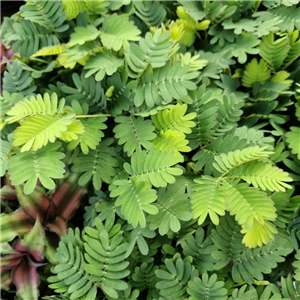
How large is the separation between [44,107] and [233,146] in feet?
2.01

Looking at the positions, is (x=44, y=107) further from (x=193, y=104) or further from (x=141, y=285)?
(x=141, y=285)

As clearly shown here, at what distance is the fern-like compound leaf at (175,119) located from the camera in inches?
42.8

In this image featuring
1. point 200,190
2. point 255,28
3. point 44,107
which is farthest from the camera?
point 255,28

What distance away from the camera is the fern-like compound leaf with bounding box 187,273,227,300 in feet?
3.35

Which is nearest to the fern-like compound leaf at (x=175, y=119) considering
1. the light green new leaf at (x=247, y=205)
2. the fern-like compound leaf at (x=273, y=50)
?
the light green new leaf at (x=247, y=205)

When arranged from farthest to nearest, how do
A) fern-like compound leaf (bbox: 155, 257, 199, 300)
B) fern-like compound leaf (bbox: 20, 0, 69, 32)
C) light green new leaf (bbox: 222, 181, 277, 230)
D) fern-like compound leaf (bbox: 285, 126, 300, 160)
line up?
fern-like compound leaf (bbox: 20, 0, 69, 32) < fern-like compound leaf (bbox: 285, 126, 300, 160) < fern-like compound leaf (bbox: 155, 257, 199, 300) < light green new leaf (bbox: 222, 181, 277, 230)

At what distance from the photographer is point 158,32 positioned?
1178mm

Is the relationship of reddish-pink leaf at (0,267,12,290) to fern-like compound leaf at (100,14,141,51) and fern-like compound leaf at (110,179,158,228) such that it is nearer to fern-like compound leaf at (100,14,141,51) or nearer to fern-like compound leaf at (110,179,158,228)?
fern-like compound leaf at (110,179,158,228)

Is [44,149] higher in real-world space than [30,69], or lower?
lower

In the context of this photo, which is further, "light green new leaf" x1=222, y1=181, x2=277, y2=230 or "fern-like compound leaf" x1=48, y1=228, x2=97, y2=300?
"fern-like compound leaf" x1=48, y1=228, x2=97, y2=300

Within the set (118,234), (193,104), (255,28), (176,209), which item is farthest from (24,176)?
(255,28)

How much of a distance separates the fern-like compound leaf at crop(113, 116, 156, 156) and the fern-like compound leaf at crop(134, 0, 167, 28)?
47cm

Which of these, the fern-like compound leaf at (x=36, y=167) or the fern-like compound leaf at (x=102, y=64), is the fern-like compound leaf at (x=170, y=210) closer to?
the fern-like compound leaf at (x=36, y=167)

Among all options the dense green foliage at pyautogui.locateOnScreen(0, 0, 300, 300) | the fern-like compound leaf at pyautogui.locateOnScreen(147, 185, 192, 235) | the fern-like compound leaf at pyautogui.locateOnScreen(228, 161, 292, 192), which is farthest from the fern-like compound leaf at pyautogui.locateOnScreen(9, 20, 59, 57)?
the fern-like compound leaf at pyautogui.locateOnScreen(228, 161, 292, 192)
